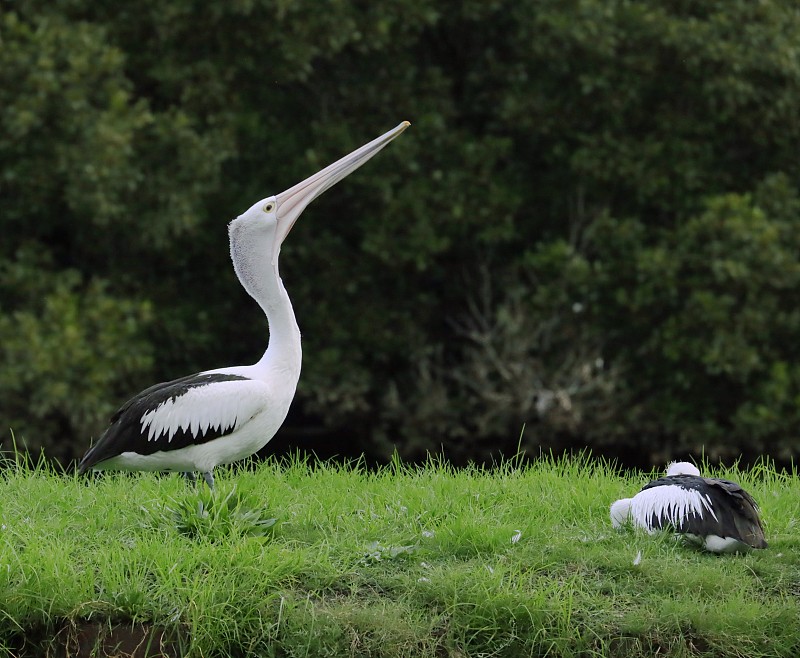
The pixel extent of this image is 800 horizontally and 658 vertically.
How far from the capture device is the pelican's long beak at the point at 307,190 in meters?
6.15

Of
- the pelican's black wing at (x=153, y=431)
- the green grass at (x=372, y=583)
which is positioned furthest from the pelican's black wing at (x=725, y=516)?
the pelican's black wing at (x=153, y=431)

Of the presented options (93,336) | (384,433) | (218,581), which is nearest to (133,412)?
(218,581)

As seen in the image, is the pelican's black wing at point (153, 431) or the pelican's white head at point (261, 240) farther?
the pelican's white head at point (261, 240)

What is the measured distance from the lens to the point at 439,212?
42.2ft

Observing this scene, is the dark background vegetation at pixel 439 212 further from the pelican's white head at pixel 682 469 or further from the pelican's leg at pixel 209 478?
the pelican's white head at pixel 682 469

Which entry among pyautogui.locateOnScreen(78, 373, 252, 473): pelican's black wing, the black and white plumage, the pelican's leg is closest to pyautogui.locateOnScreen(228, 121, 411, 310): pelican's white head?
pyautogui.locateOnScreen(78, 373, 252, 473): pelican's black wing

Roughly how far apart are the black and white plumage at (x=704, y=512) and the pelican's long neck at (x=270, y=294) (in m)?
1.76

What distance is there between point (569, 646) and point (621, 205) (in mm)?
9183

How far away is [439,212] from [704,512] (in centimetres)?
774

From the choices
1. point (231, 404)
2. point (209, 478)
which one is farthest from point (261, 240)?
point (209, 478)

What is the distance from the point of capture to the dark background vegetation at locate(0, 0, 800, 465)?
459 inches

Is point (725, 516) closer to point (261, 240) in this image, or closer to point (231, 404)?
point (231, 404)

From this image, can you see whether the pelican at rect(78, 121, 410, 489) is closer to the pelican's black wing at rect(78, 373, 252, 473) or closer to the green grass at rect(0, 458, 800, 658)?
the pelican's black wing at rect(78, 373, 252, 473)

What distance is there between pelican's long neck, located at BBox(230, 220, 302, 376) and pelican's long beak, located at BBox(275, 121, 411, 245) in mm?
123
